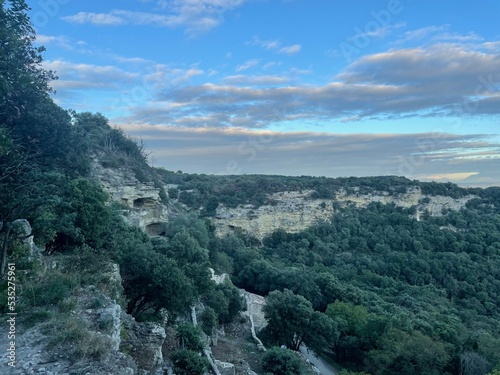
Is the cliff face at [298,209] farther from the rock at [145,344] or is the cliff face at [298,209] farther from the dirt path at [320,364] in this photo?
the rock at [145,344]

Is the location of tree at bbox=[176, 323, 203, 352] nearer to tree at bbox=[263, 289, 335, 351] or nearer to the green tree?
the green tree

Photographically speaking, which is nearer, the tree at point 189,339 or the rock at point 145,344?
the rock at point 145,344

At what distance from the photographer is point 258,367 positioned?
51.9ft

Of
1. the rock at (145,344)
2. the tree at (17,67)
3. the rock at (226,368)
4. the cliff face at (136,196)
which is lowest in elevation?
the rock at (226,368)

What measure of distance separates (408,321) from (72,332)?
19.4 metres

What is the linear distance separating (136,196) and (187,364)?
23.9 metres

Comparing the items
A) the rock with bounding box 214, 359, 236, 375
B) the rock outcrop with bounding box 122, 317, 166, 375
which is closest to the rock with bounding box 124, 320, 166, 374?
the rock outcrop with bounding box 122, 317, 166, 375

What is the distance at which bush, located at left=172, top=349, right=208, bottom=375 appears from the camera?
416 inches

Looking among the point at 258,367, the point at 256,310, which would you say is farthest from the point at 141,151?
the point at 258,367

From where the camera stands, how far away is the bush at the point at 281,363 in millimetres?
14930

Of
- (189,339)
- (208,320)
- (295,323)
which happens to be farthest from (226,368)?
(295,323)

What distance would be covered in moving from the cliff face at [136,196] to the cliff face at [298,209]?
11.2 meters

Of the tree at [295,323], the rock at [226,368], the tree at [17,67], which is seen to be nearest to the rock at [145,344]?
the rock at [226,368]

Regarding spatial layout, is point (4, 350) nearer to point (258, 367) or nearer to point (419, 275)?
point (258, 367)
